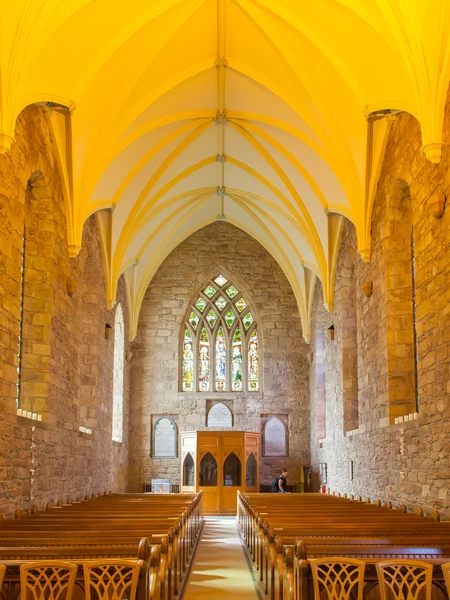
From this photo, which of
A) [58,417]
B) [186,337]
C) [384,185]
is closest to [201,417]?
[186,337]

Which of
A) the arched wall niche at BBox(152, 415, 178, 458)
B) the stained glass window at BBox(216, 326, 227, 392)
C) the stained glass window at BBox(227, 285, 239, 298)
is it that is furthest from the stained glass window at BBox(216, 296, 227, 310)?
the arched wall niche at BBox(152, 415, 178, 458)

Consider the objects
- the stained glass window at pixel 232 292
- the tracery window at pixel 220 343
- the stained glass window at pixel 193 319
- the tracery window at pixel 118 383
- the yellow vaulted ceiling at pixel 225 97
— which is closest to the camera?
the yellow vaulted ceiling at pixel 225 97

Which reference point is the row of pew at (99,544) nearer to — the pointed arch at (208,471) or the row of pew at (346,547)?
the row of pew at (346,547)

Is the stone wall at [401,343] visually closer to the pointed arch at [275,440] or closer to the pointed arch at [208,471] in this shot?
the pointed arch at [208,471]

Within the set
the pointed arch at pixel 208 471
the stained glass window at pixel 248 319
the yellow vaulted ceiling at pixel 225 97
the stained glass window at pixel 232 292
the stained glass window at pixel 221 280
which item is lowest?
the pointed arch at pixel 208 471

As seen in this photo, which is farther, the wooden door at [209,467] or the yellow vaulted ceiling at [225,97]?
the wooden door at [209,467]

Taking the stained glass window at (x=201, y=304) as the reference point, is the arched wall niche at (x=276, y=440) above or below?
below

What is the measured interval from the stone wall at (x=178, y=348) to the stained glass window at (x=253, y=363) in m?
0.34

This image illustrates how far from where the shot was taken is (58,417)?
1138cm

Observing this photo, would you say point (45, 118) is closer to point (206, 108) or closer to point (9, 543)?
point (206, 108)

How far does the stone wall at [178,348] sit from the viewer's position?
1994 centimetres

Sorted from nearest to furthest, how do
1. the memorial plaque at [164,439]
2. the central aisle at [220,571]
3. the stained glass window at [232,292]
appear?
1. the central aisle at [220,571]
2. the memorial plaque at [164,439]
3. the stained glass window at [232,292]

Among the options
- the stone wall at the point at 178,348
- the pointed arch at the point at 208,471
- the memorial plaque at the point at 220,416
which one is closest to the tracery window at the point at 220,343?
the stone wall at the point at 178,348

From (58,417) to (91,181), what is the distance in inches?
154
